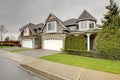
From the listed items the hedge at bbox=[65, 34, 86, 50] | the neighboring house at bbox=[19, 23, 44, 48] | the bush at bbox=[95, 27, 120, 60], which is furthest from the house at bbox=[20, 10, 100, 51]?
the bush at bbox=[95, 27, 120, 60]

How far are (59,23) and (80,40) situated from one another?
226 inches

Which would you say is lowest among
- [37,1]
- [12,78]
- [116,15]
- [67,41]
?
[12,78]

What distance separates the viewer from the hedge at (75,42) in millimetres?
21953

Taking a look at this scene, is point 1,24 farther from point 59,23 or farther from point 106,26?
point 106,26

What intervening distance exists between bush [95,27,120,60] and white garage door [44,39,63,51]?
34.5ft

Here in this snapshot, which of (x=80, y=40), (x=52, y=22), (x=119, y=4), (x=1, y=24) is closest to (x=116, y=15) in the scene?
(x=119, y=4)

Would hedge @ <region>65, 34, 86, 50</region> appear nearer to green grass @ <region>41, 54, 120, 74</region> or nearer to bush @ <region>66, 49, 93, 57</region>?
bush @ <region>66, 49, 93, 57</region>

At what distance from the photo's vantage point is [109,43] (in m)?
14.0

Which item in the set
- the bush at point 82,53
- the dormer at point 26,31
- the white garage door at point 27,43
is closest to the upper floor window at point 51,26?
the white garage door at point 27,43

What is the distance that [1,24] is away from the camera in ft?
158

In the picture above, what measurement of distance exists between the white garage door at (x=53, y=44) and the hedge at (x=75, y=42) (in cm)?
225

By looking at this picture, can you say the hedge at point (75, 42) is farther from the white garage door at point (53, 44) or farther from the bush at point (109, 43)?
the bush at point (109, 43)

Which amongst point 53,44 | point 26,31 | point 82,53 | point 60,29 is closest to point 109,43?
point 82,53

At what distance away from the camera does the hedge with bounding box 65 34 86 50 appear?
2195 centimetres
